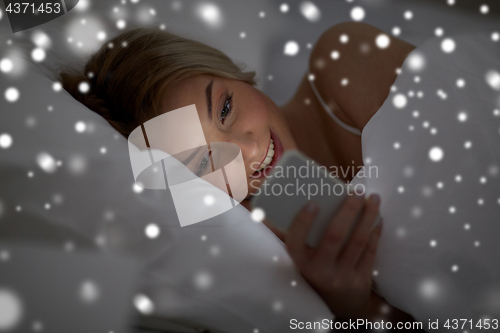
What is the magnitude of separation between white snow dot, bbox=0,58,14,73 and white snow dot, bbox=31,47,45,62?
0.14 meters

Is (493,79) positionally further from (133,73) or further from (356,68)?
(133,73)

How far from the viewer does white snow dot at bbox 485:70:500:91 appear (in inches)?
23.8

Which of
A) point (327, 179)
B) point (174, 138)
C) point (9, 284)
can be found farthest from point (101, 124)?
point (327, 179)

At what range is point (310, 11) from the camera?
1087mm

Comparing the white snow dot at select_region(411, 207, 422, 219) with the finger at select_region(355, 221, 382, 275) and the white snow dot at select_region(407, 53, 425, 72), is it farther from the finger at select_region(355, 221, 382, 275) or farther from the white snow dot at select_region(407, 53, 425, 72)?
the white snow dot at select_region(407, 53, 425, 72)

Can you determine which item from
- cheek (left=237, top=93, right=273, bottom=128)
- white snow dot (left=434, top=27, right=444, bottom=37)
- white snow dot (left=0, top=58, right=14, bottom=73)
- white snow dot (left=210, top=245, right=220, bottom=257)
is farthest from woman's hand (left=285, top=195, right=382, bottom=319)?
white snow dot (left=434, top=27, right=444, bottom=37)

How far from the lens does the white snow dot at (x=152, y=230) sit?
0.49 meters

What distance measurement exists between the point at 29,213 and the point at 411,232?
2.08 ft

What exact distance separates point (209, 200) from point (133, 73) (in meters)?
0.43

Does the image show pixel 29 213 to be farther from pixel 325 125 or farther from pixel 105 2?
pixel 325 125

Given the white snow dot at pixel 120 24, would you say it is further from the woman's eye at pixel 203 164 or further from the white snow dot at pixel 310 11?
the white snow dot at pixel 310 11

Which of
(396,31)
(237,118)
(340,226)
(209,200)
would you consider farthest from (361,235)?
(396,31)

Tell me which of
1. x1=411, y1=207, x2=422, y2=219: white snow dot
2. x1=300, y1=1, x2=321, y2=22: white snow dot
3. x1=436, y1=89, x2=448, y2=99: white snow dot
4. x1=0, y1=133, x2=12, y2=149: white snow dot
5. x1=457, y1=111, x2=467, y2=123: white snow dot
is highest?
x1=300, y1=1, x2=321, y2=22: white snow dot

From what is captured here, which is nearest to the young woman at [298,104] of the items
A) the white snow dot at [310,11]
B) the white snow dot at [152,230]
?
the white snow dot at [310,11]
